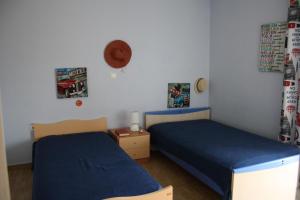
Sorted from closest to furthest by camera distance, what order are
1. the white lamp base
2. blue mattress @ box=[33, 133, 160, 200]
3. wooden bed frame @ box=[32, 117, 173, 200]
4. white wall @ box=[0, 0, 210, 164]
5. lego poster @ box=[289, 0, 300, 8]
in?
1. blue mattress @ box=[33, 133, 160, 200]
2. lego poster @ box=[289, 0, 300, 8]
3. white wall @ box=[0, 0, 210, 164]
4. wooden bed frame @ box=[32, 117, 173, 200]
5. the white lamp base

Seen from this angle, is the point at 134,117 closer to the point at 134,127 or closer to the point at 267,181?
the point at 134,127

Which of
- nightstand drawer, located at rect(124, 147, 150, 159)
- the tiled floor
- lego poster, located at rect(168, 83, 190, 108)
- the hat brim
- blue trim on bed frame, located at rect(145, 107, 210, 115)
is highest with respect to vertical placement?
the hat brim

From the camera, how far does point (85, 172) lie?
2336 mm

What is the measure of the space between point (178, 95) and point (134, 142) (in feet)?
3.58

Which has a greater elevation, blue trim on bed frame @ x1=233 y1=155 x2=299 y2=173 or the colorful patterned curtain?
the colorful patterned curtain

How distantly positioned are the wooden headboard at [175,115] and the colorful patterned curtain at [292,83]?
4.76 feet

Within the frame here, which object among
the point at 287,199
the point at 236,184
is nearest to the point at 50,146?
the point at 236,184

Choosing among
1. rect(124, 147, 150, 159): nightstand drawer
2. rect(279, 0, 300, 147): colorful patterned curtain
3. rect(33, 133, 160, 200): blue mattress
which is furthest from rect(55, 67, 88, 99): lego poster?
rect(279, 0, 300, 147): colorful patterned curtain

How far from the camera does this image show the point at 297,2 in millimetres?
2844

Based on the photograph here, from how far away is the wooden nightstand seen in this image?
353 centimetres

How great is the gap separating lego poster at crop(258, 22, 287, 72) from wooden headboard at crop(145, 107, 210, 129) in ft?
4.05

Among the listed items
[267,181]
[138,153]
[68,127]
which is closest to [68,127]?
[68,127]

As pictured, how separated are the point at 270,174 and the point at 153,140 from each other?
5.63 ft

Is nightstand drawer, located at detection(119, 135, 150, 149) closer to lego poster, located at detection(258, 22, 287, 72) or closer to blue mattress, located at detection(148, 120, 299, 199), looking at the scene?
blue mattress, located at detection(148, 120, 299, 199)
